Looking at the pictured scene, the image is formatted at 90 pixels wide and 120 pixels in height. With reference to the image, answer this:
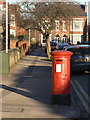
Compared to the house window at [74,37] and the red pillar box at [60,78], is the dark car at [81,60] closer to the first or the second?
the red pillar box at [60,78]

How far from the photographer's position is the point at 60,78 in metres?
8.64

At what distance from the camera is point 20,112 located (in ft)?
25.2

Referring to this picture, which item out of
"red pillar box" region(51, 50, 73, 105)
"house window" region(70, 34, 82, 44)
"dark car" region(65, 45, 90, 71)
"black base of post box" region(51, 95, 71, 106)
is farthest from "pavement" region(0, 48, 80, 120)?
"house window" region(70, 34, 82, 44)

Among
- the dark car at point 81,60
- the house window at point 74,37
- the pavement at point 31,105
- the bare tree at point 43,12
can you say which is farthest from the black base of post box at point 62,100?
the house window at point 74,37

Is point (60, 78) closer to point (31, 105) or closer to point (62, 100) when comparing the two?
point (62, 100)

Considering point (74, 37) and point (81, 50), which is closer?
point (81, 50)

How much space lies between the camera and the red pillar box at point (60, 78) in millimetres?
8570

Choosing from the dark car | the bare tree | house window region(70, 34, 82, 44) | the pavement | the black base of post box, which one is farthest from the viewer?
house window region(70, 34, 82, 44)

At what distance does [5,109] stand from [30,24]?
19.5 meters

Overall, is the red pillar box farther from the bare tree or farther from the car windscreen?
the bare tree

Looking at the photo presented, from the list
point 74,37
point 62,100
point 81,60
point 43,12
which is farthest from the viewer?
point 74,37

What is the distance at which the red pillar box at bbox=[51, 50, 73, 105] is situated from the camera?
857 centimetres

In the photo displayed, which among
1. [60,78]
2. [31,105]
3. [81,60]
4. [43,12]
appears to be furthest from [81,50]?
[43,12]

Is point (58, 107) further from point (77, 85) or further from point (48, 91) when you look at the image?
point (77, 85)
